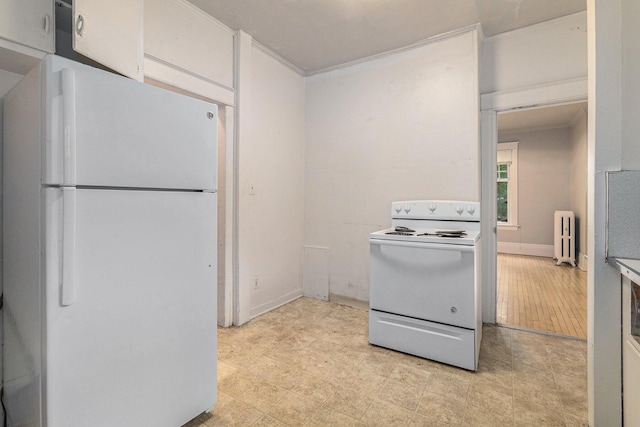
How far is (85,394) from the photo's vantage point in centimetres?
109

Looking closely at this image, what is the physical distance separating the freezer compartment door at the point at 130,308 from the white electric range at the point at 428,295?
4.14 ft

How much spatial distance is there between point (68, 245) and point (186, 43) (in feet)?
6.15

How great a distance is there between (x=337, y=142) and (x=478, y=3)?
1.66m

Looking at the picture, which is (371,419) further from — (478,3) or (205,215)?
(478,3)

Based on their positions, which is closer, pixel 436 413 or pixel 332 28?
pixel 436 413

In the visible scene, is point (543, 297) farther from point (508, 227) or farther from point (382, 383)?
point (508, 227)

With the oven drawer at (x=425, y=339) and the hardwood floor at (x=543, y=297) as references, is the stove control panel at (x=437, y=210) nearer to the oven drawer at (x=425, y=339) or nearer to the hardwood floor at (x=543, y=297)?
the oven drawer at (x=425, y=339)

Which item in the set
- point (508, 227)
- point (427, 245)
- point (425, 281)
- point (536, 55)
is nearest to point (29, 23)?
point (427, 245)

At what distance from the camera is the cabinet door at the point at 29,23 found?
51.5 inches

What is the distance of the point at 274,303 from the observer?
3.14m

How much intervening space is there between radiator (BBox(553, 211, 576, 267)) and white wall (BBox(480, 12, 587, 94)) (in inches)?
157

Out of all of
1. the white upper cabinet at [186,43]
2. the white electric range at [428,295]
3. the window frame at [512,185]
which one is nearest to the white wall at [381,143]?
the white electric range at [428,295]

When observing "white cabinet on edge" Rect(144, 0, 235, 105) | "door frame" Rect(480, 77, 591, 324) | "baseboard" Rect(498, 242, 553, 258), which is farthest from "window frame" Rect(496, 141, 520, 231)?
"white cabinet on edge" Rect(144, 0, 235, 105)

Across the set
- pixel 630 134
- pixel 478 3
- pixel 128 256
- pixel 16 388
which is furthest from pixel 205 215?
pixel 478 3
